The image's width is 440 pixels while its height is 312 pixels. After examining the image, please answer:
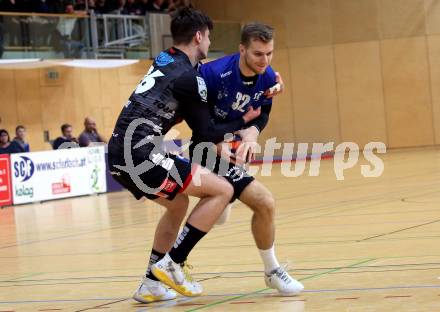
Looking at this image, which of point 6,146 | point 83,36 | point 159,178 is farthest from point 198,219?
point 83,36

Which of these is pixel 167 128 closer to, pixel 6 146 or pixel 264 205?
pixel 264 205

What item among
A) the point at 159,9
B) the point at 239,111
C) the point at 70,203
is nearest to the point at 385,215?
the point at 239,111

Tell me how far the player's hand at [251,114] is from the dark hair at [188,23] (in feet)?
2.38

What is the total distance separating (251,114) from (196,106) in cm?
61

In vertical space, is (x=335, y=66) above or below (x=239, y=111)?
above

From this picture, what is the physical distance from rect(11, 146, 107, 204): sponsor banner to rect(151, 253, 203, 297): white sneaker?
13000 millimetres

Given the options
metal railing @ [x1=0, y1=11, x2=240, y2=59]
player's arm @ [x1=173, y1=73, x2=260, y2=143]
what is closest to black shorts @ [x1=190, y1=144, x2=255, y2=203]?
player's arm @ [x1=173, y1=73, x2=260, y2=143]

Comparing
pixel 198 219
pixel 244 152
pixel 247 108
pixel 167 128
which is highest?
pixel 247 108

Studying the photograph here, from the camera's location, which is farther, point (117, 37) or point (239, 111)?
point (117, 37)

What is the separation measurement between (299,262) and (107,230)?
5332mm

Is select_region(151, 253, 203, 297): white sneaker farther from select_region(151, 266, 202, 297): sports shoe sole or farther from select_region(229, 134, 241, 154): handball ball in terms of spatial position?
select_region(229, 134, 241, 154): handball ball

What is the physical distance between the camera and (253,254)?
9.22 m

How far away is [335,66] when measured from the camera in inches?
1309

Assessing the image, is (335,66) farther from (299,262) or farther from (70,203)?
(299,262)
